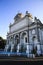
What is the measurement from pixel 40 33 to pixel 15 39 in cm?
1267

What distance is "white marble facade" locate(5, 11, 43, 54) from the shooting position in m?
32.2

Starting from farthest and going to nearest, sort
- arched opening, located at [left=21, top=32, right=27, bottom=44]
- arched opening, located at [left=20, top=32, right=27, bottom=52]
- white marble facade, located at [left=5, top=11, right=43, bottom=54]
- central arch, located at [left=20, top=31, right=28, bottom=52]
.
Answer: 1. arched opening, located at [left=21, top=32, right=27, bottom=44]
2. central arch, located at [left=20, top=31, right=28, bottom=52]
3. arched opening, located at [left=20, top=32, right=27, bottom=52]
4. white marble facade, located at [left=5, top=11, right=43, bottom=54]

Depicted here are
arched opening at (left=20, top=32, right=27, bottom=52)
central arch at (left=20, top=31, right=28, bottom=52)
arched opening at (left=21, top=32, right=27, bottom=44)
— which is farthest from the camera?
arched opening at (left=21, top=32, right=27, bottom=44)

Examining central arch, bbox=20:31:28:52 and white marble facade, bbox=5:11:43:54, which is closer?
white marble facade, bbox=5:11:43:54

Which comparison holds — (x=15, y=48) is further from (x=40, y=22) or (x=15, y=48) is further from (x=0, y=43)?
(x=0, y=43)

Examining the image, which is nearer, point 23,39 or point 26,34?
point 26,34

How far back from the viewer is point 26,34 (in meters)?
36.6

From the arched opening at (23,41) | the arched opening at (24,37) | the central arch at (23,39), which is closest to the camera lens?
the arched opening at (23,41)

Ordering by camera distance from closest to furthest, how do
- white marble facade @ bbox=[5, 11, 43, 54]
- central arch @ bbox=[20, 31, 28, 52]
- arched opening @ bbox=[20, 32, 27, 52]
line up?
white marble facade @ bbox=[5, 11, 43, 54], arched opening @ bbox=[20, 32, 27, 52], central arch @ bbox=[20, 31, 28, 52]

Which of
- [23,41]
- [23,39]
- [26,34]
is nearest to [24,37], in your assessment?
[23,39]

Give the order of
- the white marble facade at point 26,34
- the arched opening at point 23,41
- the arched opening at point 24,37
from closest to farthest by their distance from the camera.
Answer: the white marble facade at point 26,34
the arched opening at point 23,41
the arched opening at point 24,37

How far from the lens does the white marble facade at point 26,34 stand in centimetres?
3225

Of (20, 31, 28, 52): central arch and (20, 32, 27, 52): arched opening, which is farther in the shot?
(20, 31, 28, 52): central arch

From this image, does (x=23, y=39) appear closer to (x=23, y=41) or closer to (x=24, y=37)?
(x=23, y=41)
